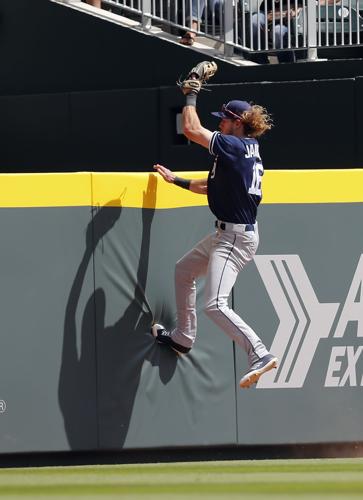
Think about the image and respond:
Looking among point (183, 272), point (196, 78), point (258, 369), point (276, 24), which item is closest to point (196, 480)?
point (258, 369)

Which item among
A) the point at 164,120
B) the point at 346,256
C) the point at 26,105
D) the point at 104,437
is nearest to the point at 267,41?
the point at 164,120

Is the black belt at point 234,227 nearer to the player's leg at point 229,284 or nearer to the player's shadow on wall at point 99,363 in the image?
the player's leg at point 229,284

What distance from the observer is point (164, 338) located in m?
8.52

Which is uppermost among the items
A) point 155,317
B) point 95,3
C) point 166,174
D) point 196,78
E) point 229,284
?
point 95,3

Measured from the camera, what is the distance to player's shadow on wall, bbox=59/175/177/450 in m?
8.34

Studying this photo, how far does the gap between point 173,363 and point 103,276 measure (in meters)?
0.78

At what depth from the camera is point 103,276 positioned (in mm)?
8445

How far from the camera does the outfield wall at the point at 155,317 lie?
827 cm

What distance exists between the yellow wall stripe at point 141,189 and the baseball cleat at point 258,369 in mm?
1281

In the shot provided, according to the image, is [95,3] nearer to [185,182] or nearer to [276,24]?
[276,24]

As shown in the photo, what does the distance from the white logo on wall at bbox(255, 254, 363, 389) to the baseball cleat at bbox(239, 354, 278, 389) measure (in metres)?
0.74

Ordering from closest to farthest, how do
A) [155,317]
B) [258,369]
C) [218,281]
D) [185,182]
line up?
1. [258,369]
2. [218,281]
3. [185,182]
4. [155,317]

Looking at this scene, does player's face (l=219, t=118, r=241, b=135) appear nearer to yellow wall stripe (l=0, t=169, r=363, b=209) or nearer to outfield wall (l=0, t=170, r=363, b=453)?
yellow wall stripe (l=0, t=169, r=363, b=209)

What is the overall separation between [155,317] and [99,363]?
1.72ft
